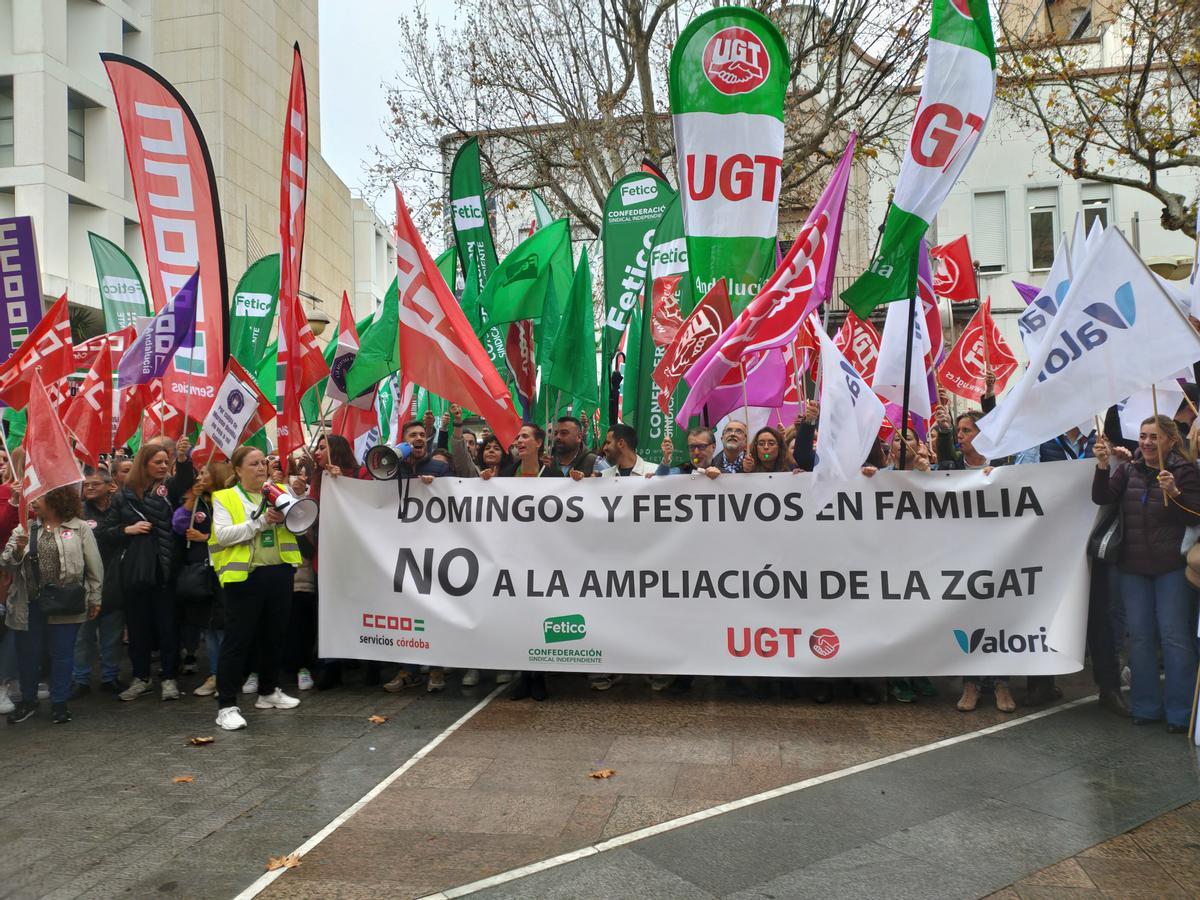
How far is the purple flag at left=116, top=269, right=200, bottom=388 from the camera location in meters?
8.22

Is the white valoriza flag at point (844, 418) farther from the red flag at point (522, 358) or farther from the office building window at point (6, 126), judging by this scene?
the office building window at point (6, 126)

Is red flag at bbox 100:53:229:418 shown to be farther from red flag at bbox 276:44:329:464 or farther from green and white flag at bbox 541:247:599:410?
green and white flag at bbox 541:247:599:410

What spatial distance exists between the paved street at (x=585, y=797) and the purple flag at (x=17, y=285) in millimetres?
4144

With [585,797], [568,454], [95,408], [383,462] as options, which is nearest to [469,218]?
[568,454]

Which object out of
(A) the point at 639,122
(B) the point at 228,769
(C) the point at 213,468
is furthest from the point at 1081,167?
(B) the point at 228,769

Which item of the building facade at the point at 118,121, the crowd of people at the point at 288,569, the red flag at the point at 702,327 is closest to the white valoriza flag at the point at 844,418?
the crowd of people at the point at 288,569

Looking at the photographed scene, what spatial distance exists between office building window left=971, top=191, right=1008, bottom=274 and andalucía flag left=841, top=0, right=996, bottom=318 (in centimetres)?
1661

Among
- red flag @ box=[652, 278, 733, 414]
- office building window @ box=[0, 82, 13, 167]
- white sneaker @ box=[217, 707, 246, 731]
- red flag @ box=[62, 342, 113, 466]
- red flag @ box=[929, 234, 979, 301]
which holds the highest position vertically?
office building window @ box=[0, 82, 13, 167]

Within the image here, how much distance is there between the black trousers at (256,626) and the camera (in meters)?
6.61

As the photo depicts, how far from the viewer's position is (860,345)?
448 inches

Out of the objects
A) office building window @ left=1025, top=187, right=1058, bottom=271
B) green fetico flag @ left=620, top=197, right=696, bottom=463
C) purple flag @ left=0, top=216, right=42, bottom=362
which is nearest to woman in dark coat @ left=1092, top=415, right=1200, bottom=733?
green fetico flag @ left=620, top=197, right=696, bottom=463

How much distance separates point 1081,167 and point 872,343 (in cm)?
549

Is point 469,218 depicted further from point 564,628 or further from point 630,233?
point 564,628

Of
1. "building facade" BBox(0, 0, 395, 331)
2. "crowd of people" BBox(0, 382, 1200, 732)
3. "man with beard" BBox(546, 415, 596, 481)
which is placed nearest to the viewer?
"crowd of people" BBox(0, 382, 1200, 732)
